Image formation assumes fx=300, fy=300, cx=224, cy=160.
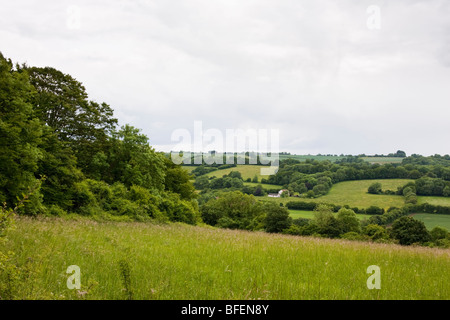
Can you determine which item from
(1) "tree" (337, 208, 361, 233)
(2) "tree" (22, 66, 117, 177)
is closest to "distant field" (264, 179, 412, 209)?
(1) "tree" (337, 208, 361, 233)

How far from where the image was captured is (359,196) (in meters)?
108

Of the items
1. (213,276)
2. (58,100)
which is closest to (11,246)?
(213,276)

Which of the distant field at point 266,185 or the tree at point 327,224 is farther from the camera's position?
the distant field at point 266,185

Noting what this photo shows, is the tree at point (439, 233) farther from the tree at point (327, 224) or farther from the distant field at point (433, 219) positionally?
the tree at point (327, 224)

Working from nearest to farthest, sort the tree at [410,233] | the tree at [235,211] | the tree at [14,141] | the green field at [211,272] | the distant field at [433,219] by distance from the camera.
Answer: the green field at [211,272]
the tree at [14,141]
the tree at [410,233]
the tree at [235,211]
the distant field at [433,219]

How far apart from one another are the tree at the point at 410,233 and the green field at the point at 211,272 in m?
48.4

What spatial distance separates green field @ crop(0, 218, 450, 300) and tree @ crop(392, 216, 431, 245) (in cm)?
4839

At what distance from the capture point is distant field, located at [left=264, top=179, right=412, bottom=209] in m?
100

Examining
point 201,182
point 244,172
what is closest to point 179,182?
point 201,182

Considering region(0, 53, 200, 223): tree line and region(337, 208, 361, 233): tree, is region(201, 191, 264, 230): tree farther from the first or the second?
region(0, 53, 200, 223): tree line

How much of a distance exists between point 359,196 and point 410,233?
60356 millimetres

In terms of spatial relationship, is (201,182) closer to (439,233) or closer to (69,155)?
(439,233)

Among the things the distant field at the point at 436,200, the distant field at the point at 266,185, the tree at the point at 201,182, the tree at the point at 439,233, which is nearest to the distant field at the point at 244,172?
the distant field at the point at 266,185

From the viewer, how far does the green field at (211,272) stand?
15.4ft
